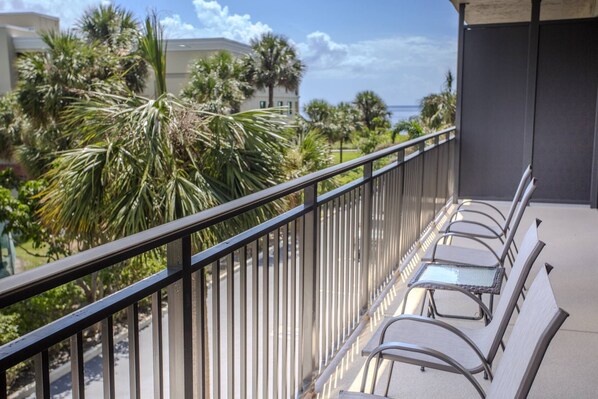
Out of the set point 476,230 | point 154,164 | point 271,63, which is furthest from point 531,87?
point 271,63

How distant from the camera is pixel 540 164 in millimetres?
7281

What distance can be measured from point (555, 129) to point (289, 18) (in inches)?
4451

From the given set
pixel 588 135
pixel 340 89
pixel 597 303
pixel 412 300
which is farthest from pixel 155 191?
pixel 340 89

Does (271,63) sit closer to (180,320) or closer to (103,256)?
(180,320)

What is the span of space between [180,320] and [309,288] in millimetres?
1023

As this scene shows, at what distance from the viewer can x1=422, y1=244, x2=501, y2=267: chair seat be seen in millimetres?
3268

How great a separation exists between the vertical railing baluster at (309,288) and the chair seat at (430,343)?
33 centimetres

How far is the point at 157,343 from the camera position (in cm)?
132

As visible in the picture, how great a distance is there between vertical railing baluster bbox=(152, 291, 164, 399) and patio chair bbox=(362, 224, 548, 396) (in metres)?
0.78

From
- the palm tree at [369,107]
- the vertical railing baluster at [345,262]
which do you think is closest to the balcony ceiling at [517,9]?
the vertical railing baluster at [345,262]

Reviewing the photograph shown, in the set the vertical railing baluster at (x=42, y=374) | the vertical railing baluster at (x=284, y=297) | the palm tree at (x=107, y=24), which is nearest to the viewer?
the vertical railing baluster at (x=42, y=374)

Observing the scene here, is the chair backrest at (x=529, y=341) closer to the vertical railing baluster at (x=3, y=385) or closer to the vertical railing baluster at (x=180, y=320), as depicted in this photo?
the vertical railing baluster at (x=180, y=320)

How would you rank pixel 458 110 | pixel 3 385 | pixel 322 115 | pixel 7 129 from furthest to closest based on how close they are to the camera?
pixel 322 115 < pixel 7 129 < pixel 458 110 < pixel 3 385

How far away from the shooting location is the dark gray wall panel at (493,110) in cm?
730
